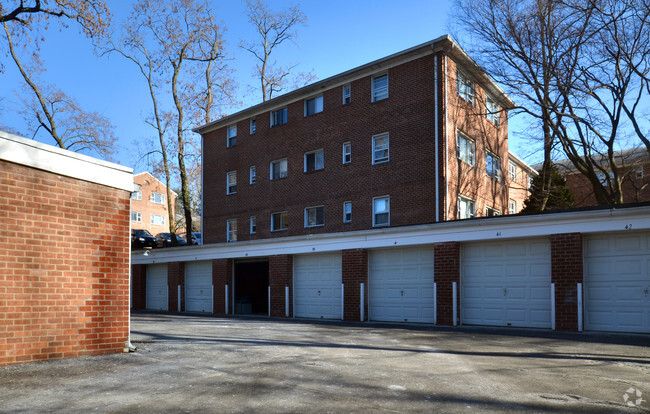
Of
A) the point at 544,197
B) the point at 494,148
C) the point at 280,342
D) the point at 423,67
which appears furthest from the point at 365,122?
the point at 280,342

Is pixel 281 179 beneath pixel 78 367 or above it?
above

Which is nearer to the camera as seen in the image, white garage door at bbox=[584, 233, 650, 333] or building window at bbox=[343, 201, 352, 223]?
white garage door at bbox=[584, 233, 650, 333]

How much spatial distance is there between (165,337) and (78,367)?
14.4ft

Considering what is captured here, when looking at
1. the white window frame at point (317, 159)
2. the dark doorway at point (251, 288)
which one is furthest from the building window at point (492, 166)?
the dark doorway at point (251, 288)

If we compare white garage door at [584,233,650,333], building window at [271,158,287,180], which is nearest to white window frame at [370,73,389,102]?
building window at [271,158,287,180]

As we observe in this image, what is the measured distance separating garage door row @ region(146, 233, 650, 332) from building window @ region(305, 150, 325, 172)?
5.81 m

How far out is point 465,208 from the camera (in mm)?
23703

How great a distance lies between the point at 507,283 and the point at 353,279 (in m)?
5.71

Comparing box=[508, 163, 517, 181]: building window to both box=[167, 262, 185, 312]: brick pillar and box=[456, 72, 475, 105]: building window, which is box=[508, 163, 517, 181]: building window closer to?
box=[456, 72, 475, 105]: building window

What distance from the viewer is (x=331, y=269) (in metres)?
20.8

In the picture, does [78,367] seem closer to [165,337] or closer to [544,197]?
[165,337]

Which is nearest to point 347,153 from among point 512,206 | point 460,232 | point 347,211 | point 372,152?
point 372,152

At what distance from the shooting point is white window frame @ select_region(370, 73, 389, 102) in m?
23.8

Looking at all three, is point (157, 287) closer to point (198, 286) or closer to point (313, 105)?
point (198, 286)
